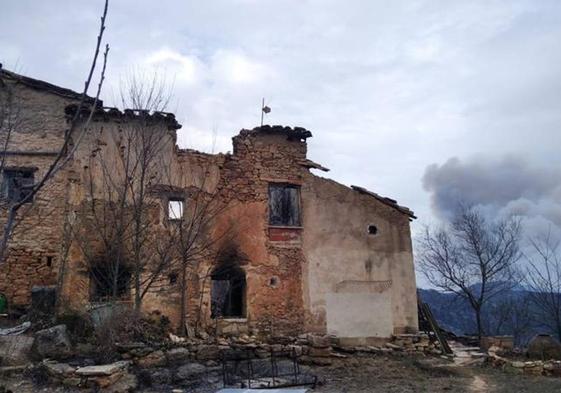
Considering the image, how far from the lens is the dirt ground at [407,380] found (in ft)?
33.4

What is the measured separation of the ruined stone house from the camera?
569 inches

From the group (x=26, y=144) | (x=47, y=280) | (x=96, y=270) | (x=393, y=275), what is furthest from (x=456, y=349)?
(x=26, y=144)

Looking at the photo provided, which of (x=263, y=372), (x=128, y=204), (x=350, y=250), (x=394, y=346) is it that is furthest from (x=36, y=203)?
(x=394, y=346)

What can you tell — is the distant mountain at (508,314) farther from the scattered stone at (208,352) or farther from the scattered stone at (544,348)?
the scattered stone at (208,352)

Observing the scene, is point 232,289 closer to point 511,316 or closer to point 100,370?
point 100,370

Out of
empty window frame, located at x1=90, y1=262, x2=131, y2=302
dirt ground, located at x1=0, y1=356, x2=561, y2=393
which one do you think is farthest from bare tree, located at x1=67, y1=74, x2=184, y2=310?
dirt ground, located at x1=0, y1=356, x2=561, y2=393

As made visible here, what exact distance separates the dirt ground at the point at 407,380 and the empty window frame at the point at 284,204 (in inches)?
185

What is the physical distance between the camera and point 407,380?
11469mm

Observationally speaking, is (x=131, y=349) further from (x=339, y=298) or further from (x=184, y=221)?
(x=339, y=298)

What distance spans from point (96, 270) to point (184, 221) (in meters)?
2.78

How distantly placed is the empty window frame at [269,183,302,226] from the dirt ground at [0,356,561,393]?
471 cm

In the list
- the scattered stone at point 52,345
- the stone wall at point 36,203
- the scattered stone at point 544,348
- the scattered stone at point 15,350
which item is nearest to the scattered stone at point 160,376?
the scattered stone at point 52,345

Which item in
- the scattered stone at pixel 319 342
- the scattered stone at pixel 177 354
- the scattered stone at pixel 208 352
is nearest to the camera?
the scattered stone at pixel 177 354

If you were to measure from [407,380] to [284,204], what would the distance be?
6729mm
